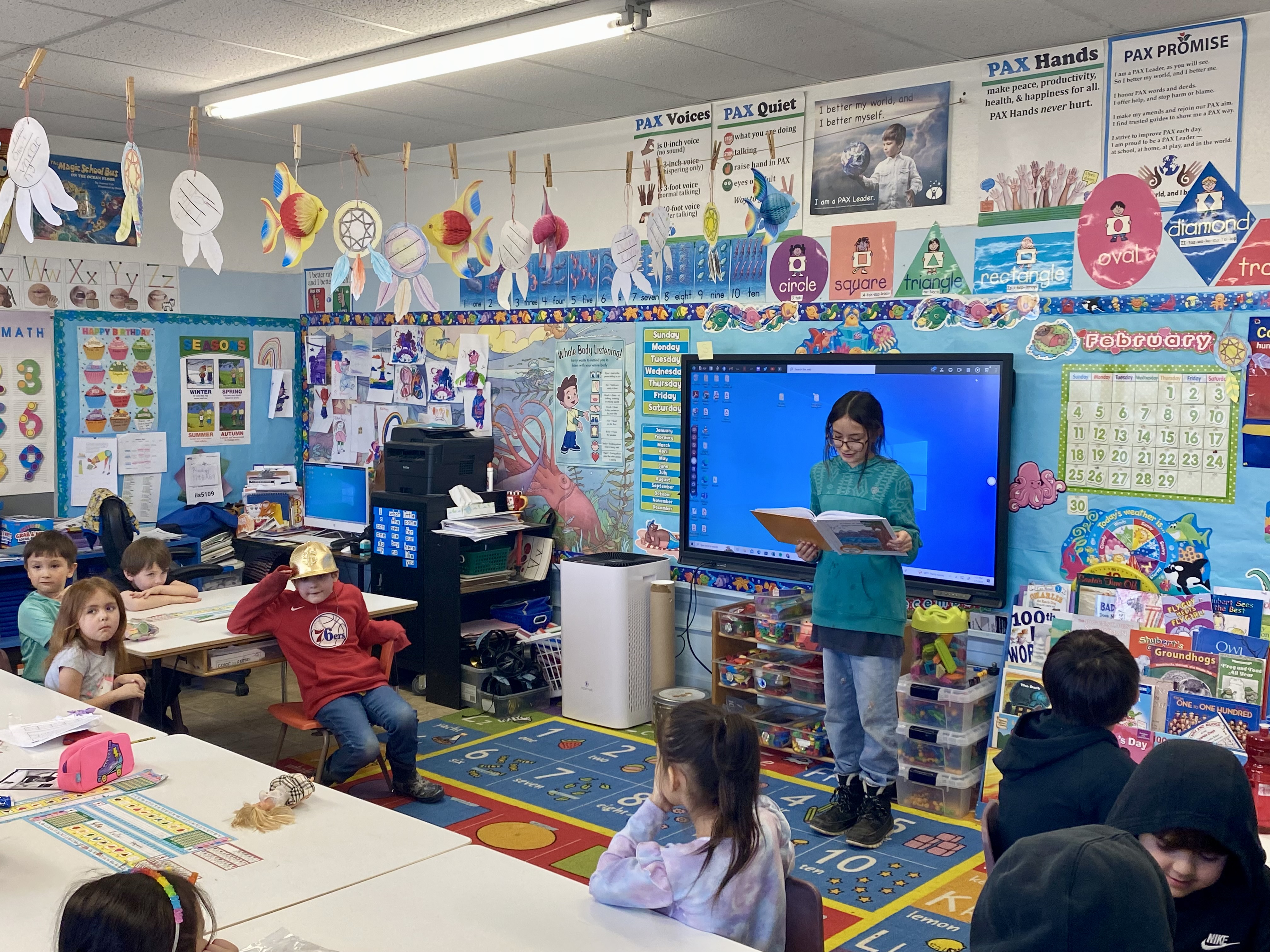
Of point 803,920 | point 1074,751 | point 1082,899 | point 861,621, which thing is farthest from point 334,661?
point 1082,899

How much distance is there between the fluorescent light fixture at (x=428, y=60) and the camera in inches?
146

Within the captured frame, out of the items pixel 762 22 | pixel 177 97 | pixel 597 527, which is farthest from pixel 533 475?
pixel 762 22

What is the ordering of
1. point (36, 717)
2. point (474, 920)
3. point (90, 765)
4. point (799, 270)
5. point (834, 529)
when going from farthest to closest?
point (799, 270), point (834, 529), point (36, 717), point (90, 765), point (474, 920)

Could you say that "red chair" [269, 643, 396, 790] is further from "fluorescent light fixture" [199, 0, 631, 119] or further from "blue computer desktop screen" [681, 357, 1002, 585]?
"fluorescent light fixture" [199, 0, 631, 119]

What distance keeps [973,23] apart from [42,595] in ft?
12.1

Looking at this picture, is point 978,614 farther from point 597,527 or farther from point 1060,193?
point 597,527

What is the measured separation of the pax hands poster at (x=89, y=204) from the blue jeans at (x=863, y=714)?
4.38 m

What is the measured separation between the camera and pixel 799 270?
16.1 feet

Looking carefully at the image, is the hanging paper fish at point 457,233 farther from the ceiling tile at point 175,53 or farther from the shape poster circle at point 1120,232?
the shape poster circle at point 1120,232

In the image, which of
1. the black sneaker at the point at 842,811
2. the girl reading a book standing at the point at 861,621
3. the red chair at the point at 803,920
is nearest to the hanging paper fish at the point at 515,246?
the girl reading a book standing at the point at 861,621

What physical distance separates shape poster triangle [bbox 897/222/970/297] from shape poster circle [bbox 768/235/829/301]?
377mm

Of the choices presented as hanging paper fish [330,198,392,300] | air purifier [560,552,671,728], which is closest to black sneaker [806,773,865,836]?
air purifier [560,552,671,728]

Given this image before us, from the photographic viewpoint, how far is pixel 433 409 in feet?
21.0

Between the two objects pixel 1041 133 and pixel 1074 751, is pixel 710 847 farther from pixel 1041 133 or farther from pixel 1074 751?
pixel 1041 133
